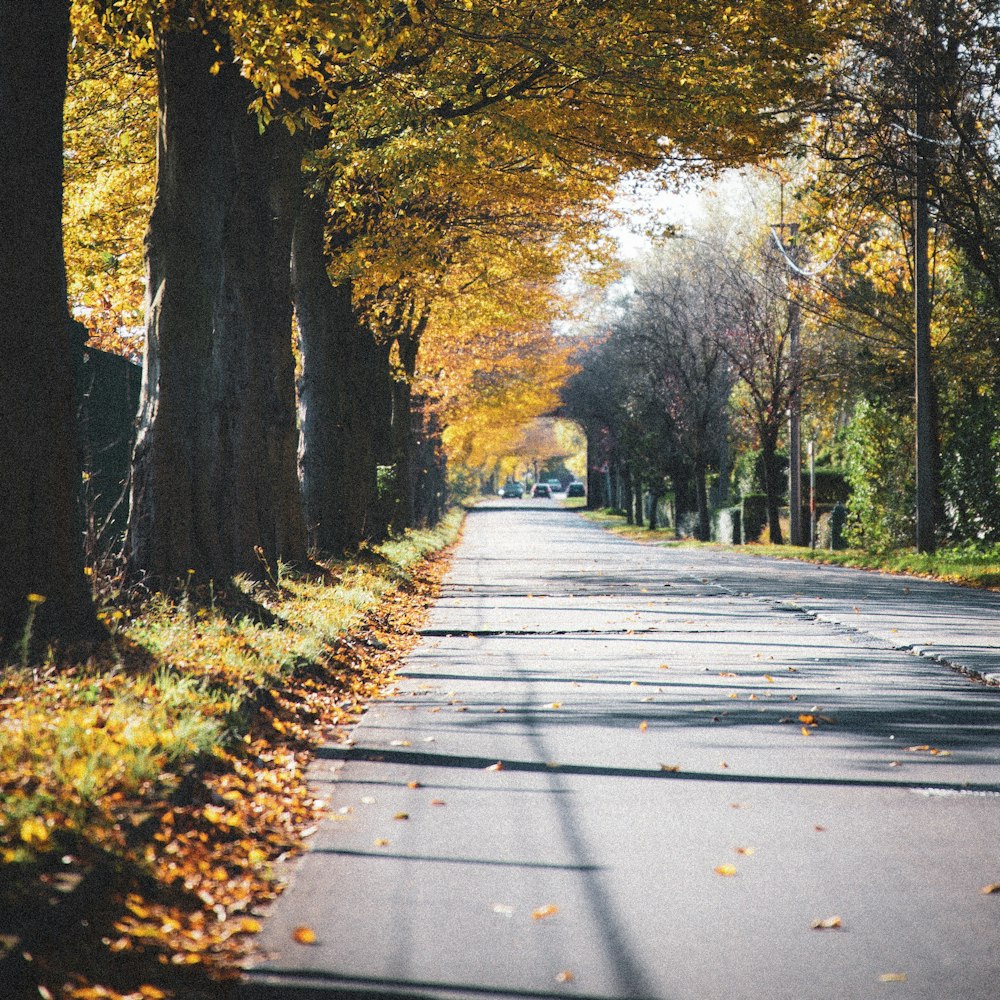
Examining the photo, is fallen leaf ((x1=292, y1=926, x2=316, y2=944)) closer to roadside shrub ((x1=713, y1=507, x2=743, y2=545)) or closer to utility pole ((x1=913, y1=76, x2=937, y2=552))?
utility pole ((x1=913, y1=76, x2=937, y2=552))

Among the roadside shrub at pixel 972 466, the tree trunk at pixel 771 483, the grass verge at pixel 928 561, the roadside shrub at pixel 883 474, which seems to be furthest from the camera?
the tree trunk at pixel 771 483

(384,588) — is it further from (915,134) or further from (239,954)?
(239,954)

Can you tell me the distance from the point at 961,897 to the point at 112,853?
120 inches

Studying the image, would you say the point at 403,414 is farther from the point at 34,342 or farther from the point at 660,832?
the point at 660,832

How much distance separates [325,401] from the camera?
2084cm

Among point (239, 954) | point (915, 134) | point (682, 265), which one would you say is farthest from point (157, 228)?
point (682, 265)

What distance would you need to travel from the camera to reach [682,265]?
48719 mm

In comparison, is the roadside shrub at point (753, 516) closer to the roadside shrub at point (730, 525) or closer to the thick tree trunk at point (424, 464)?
the roadside shrub at point (730, 525)

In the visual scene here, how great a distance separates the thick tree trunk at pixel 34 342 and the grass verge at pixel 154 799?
671 millimetres

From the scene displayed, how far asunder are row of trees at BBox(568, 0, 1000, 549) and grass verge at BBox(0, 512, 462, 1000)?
42.0 ft

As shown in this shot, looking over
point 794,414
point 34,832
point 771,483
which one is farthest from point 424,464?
point 34,832

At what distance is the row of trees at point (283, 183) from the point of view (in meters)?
8.14

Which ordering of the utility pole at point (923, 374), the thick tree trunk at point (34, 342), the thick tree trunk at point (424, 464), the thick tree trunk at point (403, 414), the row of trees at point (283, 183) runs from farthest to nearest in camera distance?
the thick tree trunk at point (424, 464) < the thick tree trunk at point (403, 414) < the utility pole at point (923, 374) < the row of trees at point (283, 183) < the thick tree trunk at point (34, 342)

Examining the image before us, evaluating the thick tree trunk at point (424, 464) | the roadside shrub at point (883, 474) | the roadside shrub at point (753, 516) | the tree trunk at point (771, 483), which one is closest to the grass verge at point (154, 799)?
the roadside shrub at point (883, 474)
